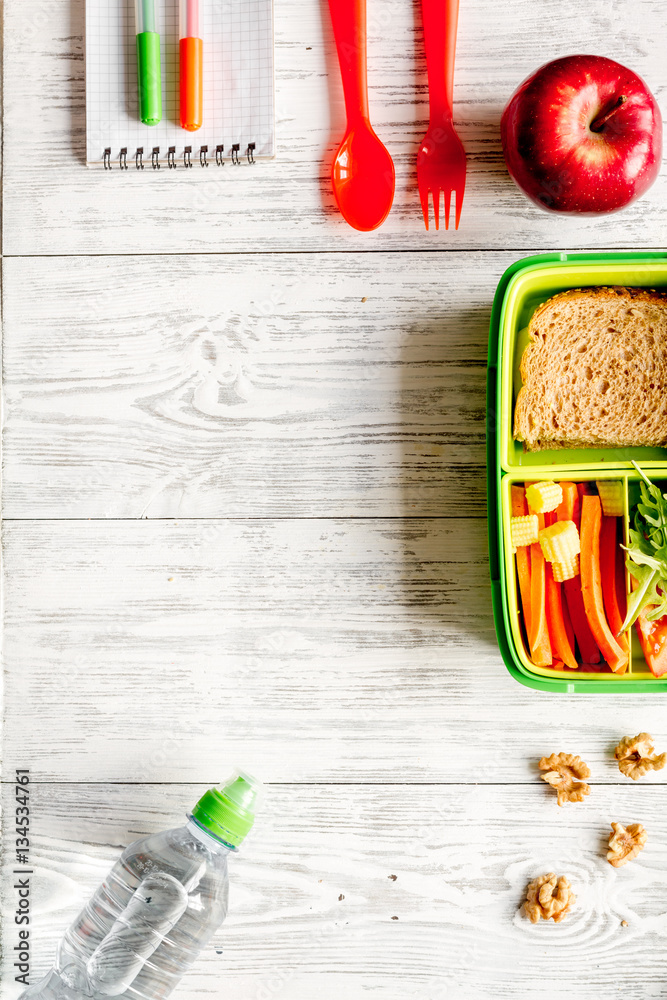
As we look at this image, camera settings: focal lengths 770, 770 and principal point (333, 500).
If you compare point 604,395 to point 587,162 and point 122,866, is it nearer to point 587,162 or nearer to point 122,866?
point 587,162

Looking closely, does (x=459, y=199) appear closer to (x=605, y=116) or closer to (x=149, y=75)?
(x=605, y=116)

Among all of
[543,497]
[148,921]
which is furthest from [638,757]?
[148,921]

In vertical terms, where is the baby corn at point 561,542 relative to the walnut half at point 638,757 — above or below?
above

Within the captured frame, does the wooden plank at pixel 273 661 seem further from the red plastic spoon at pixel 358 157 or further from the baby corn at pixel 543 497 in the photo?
the red plastic spoon at pixel 358 157

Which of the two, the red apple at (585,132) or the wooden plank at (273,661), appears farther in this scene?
the wooden plank at (273,661)

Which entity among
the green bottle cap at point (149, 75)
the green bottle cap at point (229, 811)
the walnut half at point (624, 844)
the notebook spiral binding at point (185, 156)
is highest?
the green bottle cap at point (149, 75)

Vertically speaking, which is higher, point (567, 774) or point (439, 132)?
point (439, 132)

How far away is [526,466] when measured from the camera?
79cm

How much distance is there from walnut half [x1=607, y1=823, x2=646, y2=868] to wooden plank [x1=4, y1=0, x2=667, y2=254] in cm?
63

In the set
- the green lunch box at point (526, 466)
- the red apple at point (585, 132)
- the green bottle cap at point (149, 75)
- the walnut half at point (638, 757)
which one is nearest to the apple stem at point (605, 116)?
the red apple at point (585, 132)

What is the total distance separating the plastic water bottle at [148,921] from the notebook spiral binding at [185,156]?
25.8 inches

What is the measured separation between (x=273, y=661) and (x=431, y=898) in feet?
1.02

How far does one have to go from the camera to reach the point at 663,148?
2.75 ft

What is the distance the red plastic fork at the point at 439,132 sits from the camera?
815mm
